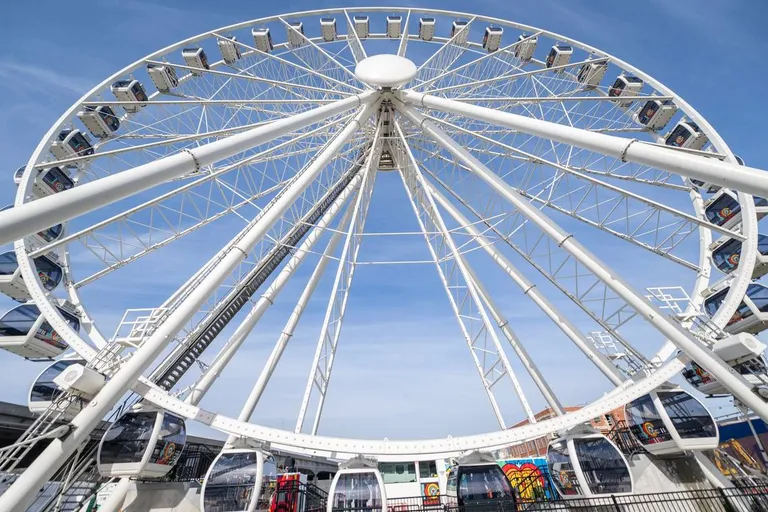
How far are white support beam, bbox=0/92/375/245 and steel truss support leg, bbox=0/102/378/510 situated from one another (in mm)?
906

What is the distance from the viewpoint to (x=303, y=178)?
1286 centimetres

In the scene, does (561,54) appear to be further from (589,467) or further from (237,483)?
(237,483)

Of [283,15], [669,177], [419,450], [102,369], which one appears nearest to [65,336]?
[102,369]

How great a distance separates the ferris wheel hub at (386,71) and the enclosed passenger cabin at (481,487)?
13690mm

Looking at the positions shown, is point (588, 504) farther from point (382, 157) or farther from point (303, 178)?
point (382, 157)

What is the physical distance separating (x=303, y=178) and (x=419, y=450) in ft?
29.7

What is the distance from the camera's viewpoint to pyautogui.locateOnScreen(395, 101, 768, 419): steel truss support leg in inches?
403

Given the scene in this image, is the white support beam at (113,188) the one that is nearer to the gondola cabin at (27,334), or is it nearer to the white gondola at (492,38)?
the gondola cabin at (27,334)

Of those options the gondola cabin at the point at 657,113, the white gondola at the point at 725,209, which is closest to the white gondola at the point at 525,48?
the gondola cabin at the point at 657,113

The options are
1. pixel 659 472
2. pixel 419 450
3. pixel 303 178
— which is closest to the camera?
pixel 419 450

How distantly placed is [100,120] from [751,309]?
95.1ft

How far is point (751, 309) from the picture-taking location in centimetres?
1622

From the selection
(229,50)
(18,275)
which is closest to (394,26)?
(229,50)

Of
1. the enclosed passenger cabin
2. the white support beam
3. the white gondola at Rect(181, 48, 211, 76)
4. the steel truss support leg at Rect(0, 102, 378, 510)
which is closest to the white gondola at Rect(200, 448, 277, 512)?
the steel truss support leg at Rect(0, 102, 378, 510)
